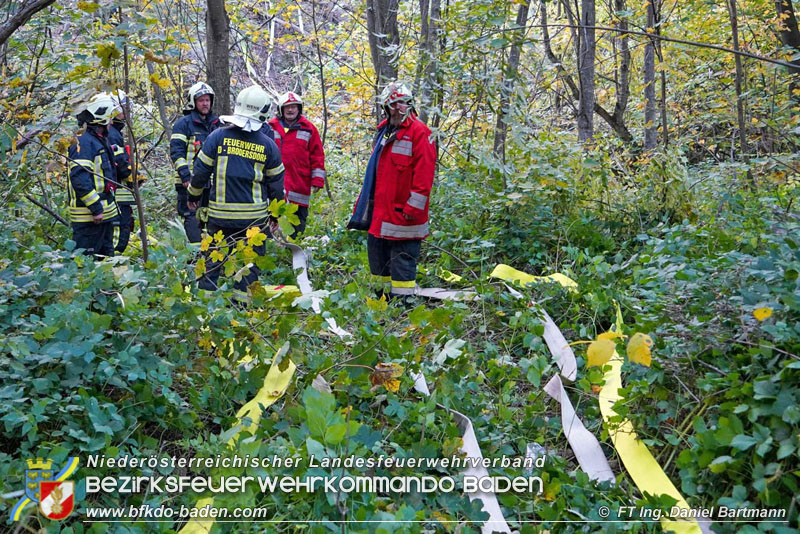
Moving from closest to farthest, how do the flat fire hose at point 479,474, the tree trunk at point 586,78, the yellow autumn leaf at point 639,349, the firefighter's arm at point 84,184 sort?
the yellow autumn leaf at point 639,349 < the flat fire hose at point 479,474 < the firefighter's arm at point 84,184 < the tree trunk at point 586,78

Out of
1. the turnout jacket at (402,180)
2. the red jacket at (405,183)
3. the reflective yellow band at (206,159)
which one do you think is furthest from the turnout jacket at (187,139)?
the red jacket at (405,183)

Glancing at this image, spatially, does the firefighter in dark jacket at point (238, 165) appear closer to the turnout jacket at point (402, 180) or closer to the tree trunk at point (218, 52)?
the turnout jacket at point (402, 180)

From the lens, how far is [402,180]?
579 centimetres

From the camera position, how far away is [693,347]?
330 centimetres

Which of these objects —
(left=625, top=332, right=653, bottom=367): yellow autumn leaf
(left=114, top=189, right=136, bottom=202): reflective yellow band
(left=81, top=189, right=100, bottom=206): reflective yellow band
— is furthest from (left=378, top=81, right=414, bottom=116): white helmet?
(left=625, top=332, right=653, bottom=367): yellow autumn leaf

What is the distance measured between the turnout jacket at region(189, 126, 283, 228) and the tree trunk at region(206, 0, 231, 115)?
151 centimetres

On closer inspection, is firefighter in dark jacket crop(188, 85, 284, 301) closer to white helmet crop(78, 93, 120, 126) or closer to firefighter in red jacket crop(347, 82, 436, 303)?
firefighter in red jacket crop(347, 82, 436, 303)

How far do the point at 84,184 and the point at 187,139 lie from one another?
139cm

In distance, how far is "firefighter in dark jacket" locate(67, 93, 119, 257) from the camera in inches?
246

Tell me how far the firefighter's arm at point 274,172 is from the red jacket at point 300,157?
1765 mm

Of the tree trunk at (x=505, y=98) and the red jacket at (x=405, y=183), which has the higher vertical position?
the tree trunk at (x=505, y=98)

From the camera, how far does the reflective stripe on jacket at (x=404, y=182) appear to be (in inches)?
222

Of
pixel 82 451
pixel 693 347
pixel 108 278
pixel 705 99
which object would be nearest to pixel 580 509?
pixel 693 347

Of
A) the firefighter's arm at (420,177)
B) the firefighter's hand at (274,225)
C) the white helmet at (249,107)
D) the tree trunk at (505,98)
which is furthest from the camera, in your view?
the tree trunk at (505,98)
